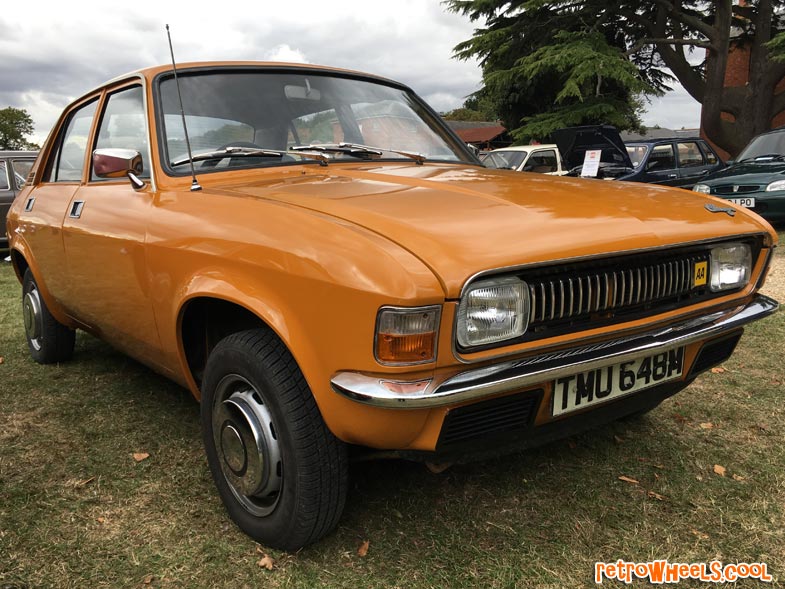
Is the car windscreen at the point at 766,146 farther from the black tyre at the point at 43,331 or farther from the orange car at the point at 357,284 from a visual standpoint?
the black tyre at the point at 43,331

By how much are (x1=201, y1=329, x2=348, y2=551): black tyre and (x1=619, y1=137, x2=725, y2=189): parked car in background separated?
35.7 ft

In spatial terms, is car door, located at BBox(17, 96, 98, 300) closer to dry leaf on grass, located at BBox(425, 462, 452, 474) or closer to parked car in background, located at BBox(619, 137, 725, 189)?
dry leaf on grass, located at BBox(425, 462, 452, 474)

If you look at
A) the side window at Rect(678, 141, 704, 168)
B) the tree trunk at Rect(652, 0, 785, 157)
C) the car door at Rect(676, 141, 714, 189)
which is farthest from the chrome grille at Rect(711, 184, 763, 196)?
the tree trunk at Rect(652, 0, 785, 157)

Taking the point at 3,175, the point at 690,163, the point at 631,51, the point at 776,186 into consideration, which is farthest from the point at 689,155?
the point at 3,175

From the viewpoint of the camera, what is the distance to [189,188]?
2496 millimetres

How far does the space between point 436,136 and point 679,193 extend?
4.20 ft

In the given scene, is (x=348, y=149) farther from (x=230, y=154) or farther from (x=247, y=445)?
(x=247, y=445)

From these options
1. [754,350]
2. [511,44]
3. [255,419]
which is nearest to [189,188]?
[255,419]

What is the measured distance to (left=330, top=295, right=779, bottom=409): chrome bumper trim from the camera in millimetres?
1625

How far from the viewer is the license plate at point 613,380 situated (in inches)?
75.2

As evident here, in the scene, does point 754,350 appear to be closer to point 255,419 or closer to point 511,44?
point 255,419

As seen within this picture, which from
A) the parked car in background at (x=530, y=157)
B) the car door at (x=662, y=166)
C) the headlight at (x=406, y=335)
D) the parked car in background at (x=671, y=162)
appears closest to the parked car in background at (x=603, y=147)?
the parked car in background at (x=671, y=162)

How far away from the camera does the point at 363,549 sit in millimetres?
2131

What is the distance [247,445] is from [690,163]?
490 inches
